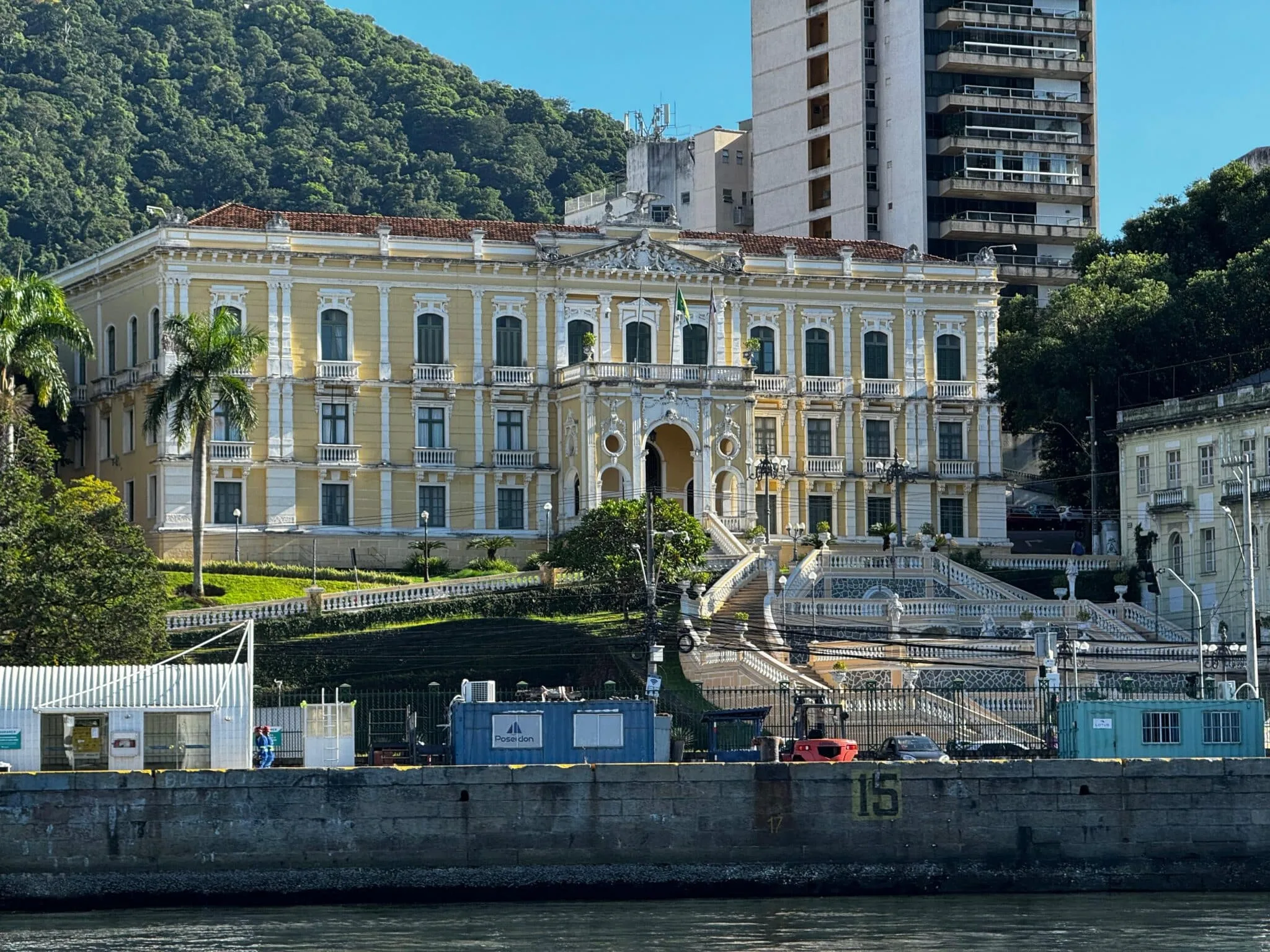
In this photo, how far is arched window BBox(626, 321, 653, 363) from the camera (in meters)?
98.4

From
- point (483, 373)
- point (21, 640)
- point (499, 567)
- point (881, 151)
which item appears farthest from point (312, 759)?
point (881, 151)

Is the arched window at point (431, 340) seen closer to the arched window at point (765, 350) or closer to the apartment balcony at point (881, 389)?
the arched window at point (765, 350)

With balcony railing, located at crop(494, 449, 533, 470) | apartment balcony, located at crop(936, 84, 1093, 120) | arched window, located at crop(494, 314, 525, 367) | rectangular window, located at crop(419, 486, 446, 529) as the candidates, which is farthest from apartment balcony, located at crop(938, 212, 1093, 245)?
rectangular window, located at crop(419, 486, 446, 529)

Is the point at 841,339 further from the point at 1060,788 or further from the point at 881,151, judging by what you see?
the point at 1060,788

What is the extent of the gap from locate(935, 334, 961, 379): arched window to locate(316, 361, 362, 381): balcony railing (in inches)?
961

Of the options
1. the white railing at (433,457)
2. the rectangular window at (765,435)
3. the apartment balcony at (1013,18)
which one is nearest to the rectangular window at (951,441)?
the rectangular window at (765,435)

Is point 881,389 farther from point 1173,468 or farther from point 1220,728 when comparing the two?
point 1220,728

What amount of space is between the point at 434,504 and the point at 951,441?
71.7ft

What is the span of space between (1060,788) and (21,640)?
27132 mm

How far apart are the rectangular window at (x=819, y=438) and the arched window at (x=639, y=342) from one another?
7342mm

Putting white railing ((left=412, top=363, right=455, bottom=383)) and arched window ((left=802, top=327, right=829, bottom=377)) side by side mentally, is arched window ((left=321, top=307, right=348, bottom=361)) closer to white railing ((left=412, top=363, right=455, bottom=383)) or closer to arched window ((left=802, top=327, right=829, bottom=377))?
white railing ((left=412, top=363, right=455, bottom=383))

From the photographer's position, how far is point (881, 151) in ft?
418

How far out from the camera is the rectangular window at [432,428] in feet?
315

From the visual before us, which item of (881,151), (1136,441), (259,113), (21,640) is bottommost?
(21,640)
